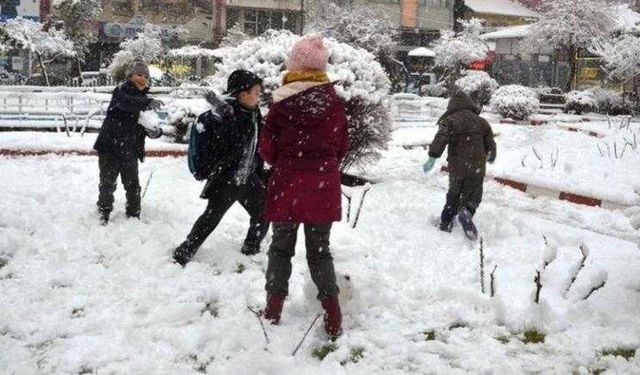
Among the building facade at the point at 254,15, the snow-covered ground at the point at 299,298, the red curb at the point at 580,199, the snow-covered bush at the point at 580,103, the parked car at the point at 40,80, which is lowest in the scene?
the snow-covered ground at the point at 299,298

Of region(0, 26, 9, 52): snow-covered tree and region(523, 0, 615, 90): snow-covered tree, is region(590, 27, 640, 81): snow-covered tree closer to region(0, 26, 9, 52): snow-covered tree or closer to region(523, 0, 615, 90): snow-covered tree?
region(523, 0, 615, 90): snow-covered tree

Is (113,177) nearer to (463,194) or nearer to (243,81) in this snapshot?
(243,81)

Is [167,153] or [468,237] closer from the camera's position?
[468,237]

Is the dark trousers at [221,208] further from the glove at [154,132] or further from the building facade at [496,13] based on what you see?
the building facade at [496,13]

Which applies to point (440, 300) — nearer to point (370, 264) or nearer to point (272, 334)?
point (370, 264)

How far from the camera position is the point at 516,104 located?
21281 mm

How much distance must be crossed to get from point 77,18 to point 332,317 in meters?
32.4

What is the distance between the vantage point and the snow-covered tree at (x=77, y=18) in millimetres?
31203

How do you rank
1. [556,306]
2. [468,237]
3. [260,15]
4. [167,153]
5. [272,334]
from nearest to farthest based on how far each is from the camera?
[272,334], [556,306], [468,237], [167,153], [260,15]

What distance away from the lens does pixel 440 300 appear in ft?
14.1

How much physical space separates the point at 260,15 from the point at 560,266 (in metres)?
37.3

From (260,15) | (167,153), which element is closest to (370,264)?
(167,153)

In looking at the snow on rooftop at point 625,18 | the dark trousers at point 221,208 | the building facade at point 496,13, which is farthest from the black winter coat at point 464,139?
the building facade at point 496,13

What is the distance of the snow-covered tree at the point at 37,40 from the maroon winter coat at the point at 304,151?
2296 cm
